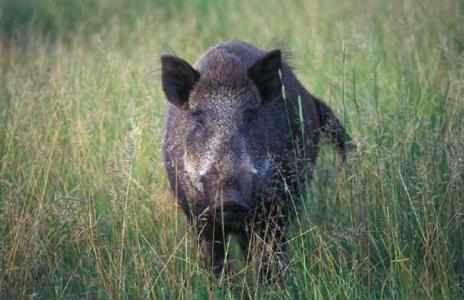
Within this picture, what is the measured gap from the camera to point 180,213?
5625 millimetres

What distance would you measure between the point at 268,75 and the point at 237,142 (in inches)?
23.4

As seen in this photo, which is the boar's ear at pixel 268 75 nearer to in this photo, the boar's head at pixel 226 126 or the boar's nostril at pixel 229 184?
the boar's head at pixel 226 126

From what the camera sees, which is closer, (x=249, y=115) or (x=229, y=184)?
(x=229, y=184)

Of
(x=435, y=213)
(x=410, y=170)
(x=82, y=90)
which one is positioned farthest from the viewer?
(x=82, y=90)

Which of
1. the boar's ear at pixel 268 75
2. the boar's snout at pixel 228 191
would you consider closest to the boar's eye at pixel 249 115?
the boar's ear at pixel 268 75

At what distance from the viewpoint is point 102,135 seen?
249 inches

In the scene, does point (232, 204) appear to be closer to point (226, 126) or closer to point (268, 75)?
point (226, 126)

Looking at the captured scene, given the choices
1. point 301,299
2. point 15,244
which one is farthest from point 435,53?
point 15,244

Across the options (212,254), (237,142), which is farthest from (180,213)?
(237,142)

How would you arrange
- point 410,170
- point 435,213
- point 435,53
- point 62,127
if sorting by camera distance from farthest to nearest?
point 435,53
point 62,127
point 410,170
point 435,213

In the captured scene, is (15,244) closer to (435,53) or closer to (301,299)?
(301,299)

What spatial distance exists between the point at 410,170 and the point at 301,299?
1199mm

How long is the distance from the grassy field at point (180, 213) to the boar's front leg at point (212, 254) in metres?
0.10

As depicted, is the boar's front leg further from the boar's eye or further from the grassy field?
the boar's eye
